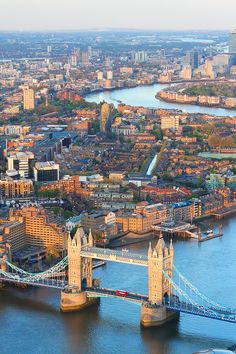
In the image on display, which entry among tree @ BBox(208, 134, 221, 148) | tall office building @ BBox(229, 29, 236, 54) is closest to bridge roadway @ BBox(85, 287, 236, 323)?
tree @ BBox(208, 134, 221, 148)

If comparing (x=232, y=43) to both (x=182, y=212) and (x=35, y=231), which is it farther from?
(x=35, y=231)

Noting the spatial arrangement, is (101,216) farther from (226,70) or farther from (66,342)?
(226,70)

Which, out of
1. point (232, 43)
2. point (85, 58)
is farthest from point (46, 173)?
point (232, 43)

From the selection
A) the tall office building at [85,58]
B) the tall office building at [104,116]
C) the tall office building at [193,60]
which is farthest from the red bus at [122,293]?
the tall office building at [85,58]

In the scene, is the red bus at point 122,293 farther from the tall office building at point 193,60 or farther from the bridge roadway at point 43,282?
the tall office building at point 193,60

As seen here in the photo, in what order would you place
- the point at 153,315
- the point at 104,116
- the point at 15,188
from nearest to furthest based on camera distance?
the point at 153,315
the point at 15,188
the point at 104,116

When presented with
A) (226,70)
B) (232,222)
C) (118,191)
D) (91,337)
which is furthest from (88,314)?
(226,70)

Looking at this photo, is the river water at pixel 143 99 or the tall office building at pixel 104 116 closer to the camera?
the tall office building at pixel 104 116
